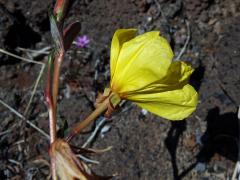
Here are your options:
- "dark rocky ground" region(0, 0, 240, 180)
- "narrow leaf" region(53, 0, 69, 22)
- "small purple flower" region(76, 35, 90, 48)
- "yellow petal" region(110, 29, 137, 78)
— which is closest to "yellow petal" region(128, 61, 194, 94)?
"yellow petal" region(110, 29, 137, 78)

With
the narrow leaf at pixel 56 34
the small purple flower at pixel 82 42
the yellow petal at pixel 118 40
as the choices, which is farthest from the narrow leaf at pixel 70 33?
the small purple flower at pixel 82 42

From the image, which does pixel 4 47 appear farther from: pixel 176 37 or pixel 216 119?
pixel 216 119

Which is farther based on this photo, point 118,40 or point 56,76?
point 56,76

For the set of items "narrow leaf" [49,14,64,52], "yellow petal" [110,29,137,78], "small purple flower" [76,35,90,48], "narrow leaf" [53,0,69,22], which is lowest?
"small purple flower" [76,35,90,48]

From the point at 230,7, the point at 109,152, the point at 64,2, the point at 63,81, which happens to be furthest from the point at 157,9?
the point at 64,2

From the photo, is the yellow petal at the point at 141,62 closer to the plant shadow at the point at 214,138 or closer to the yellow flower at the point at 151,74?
the yellow flower at the point at 151,74

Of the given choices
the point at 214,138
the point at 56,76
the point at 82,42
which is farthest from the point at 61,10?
the point at 214,138

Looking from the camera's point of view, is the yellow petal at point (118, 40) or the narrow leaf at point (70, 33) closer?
the yellow petal at point (118, 40)

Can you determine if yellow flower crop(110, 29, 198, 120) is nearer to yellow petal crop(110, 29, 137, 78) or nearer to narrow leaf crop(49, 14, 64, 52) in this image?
yellow petal crop(110, 29, 137, 78)

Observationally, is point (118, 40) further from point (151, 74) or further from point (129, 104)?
point (129, 104)
